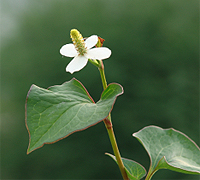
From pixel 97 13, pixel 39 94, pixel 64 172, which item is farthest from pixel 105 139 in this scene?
pixel 39 94

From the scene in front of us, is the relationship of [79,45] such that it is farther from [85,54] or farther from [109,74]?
[109,74]

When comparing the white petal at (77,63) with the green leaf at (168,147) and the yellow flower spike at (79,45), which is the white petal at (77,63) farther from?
the green leaf at (168,147)

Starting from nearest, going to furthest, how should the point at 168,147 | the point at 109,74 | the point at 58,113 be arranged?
the point at 58,113
the point at 168,147
the point at 109,74

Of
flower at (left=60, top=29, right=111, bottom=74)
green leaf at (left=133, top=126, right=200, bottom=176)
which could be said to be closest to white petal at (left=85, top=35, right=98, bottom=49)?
flower at (left=60, top=29, right=111, bottom=74)

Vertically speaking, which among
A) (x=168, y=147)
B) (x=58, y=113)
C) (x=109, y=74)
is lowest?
(x=109, y=74)

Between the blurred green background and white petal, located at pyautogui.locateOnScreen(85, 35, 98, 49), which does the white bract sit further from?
the blurred green background

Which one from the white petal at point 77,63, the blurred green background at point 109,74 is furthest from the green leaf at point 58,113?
the blurred green background at point 109,74

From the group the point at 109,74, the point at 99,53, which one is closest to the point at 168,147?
the point at 99,53

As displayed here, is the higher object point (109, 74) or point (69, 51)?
point (69, 51)
